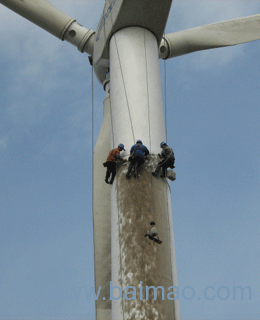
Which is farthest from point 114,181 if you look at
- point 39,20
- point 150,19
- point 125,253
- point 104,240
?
point 39,20

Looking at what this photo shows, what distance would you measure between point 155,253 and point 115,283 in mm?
1669

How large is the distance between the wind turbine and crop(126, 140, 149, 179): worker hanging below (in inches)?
13.7

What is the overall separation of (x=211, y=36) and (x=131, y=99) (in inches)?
333

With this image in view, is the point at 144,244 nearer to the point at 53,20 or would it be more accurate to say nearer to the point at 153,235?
the point at 153,235

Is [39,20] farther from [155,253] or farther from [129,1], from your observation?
[155,253]

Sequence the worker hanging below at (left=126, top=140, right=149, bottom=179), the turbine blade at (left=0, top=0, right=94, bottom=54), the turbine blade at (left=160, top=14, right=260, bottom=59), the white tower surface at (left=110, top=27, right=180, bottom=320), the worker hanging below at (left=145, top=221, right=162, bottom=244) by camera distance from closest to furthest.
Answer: the white tower surface at (left=110, top=27, right=180, bottom=320) < the worker hanging below at (left=145, top=221, right=162, bottom=244) < the worker hanging below at (left=126, top=140, right=149, bottom=179) < the turbine blade at (left=0, top=0, right=94, bottom=54) < the turbine blade at (left=160, top=14, right=260, bottom=59)

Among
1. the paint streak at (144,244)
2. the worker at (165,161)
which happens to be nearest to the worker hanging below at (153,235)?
the paint streak at (144,244)

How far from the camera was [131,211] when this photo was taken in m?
16.0

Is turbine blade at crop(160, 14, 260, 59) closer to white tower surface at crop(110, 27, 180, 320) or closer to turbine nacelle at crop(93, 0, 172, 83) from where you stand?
turbine nacelle at crop(93, 0, 172, 83)

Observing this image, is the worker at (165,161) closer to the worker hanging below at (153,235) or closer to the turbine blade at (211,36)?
the worker hanging below at (153,235)

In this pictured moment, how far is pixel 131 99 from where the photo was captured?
1848 centimetres

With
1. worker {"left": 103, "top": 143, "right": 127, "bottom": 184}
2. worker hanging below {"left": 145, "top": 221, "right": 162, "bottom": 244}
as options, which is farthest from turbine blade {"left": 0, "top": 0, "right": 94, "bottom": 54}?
worker hanging below {"left": 145, "top": 221, "right": 162, "bottom": 244}

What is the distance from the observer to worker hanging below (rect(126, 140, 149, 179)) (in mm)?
16406

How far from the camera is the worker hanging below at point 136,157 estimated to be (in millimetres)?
16406
